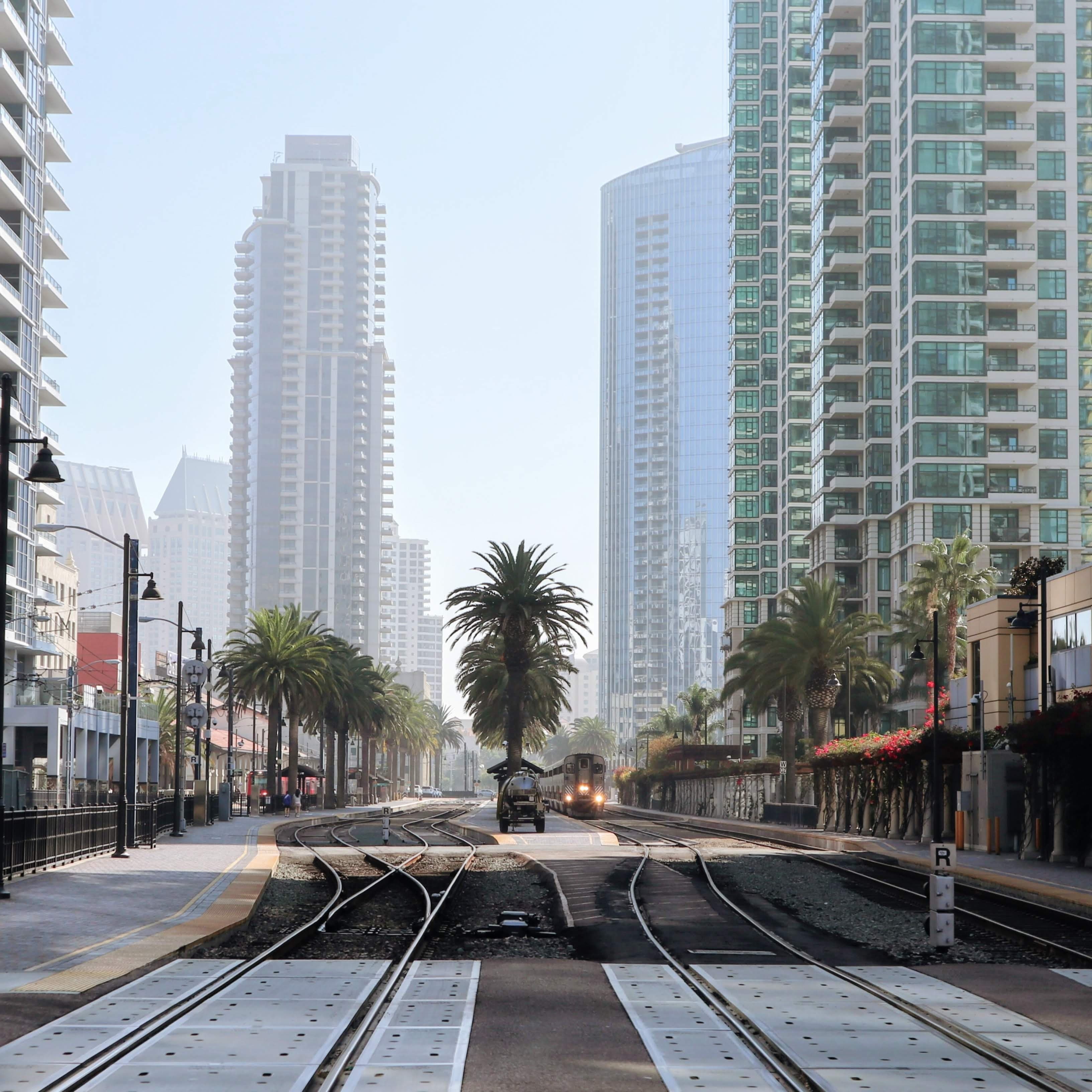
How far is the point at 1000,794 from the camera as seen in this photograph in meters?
45.3

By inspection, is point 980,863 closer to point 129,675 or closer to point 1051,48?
point 129,675

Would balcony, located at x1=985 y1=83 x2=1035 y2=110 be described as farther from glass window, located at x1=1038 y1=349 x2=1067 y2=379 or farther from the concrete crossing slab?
the concrete crossing slab

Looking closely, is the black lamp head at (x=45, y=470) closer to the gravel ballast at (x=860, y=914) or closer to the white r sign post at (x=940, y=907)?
the gravel ballast at (x=860, y=914)

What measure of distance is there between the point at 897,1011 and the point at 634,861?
25.6 meters

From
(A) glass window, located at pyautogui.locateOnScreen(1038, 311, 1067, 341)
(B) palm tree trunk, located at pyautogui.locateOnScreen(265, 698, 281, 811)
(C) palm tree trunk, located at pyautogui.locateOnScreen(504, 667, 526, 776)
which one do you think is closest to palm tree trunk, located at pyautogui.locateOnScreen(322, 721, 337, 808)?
(B) palm tree trunk, located at pyautogui.locateOnScreen(265, 698, 281, 811)

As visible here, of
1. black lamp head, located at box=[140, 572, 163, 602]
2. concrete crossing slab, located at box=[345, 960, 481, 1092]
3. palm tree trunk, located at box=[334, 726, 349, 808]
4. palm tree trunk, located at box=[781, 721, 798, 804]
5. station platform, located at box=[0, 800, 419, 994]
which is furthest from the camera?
palm tree trunk, located at box=[334, 726, 349, 808]

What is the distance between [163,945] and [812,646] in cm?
6011

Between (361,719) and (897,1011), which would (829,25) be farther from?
(897,1011)

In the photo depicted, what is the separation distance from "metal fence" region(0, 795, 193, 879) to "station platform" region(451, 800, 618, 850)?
11001 mm

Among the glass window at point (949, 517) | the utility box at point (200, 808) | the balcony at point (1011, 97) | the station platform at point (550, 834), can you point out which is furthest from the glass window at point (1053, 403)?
the utility box at point (200, 808)

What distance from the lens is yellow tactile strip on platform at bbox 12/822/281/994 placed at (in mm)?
14453

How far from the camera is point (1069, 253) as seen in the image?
343 ft

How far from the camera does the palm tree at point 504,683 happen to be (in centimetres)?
8294

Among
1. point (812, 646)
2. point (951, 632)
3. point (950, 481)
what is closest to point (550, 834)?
point (812, 646)
